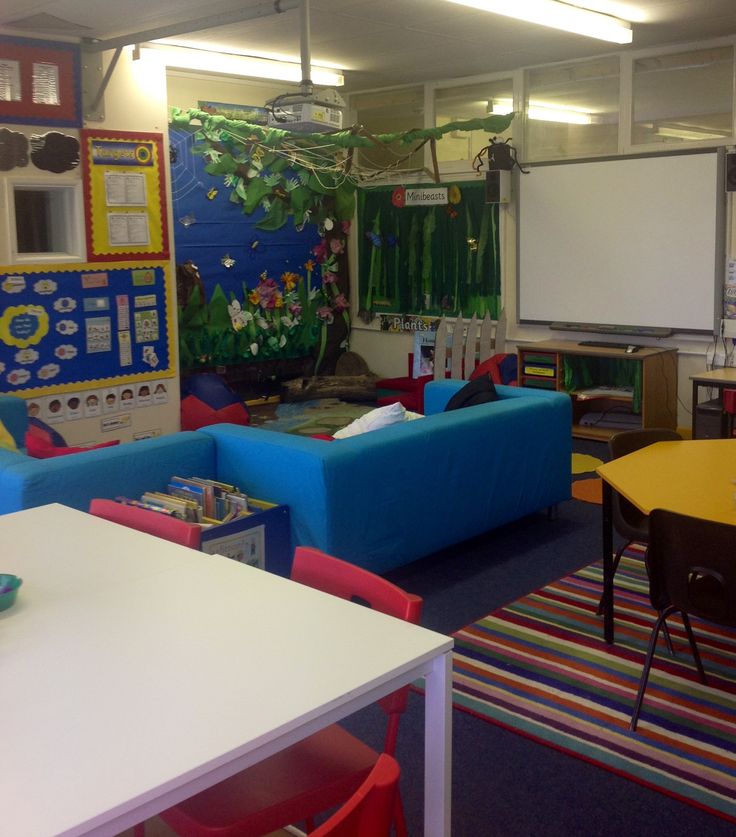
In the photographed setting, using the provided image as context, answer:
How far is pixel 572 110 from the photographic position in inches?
293

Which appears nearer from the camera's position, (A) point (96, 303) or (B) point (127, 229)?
(A) point (96, 303)

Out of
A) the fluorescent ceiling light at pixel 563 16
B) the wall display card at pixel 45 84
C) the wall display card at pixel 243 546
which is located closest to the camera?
the wall display card at pixel 243 546

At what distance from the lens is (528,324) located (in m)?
7.91

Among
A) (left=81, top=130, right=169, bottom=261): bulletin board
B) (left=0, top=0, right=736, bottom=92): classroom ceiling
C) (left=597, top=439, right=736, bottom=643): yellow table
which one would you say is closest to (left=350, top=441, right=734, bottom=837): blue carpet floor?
(left=597, top=439, right=736, bottom=643): yellow table

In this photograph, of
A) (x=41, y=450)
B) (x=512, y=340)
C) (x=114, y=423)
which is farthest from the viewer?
(x=512, y=340)

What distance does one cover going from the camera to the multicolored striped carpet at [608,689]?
2.84 metres

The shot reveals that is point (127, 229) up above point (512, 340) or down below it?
above

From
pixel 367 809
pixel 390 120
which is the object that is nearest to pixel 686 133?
pixel 390 120

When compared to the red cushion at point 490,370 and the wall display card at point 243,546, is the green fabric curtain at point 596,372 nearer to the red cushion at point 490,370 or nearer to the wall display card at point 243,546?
the red cushion at point 490,370

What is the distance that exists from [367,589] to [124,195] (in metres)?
4.50

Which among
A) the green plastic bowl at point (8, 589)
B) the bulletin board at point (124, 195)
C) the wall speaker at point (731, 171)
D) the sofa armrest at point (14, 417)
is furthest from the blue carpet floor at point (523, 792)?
the wall speaker at point (731, 171)

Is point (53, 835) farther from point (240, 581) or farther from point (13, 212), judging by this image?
point (13, 212)

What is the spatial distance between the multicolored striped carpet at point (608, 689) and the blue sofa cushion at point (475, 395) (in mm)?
1187

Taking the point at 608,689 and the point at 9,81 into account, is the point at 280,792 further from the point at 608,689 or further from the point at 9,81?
the point at 9,81
